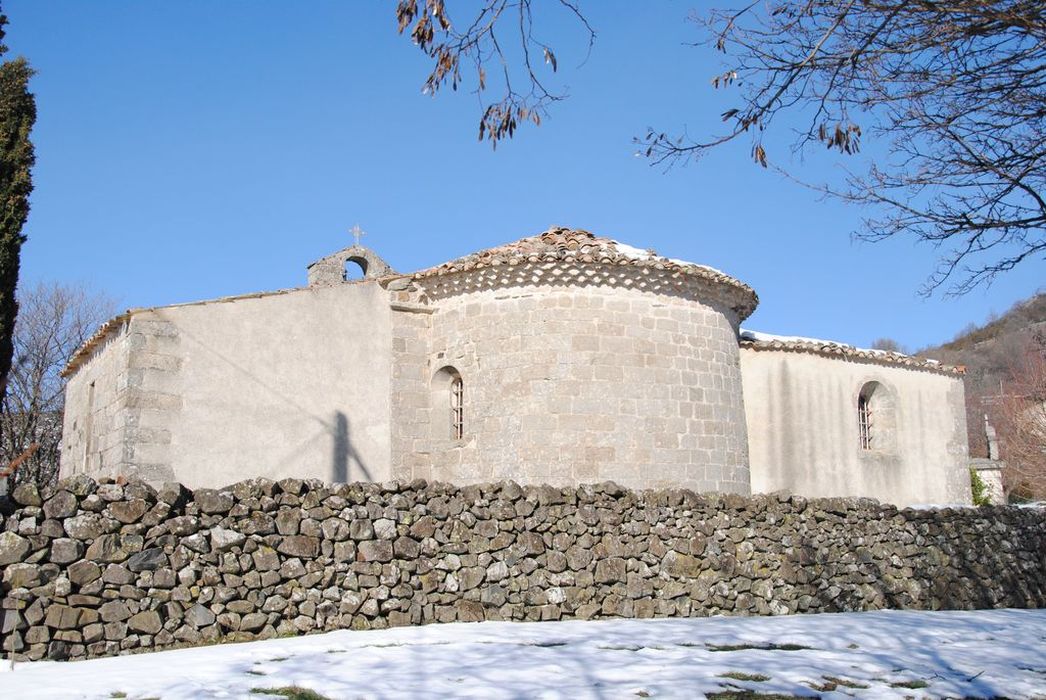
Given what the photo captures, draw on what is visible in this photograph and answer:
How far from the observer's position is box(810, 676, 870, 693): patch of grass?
21.6 ft

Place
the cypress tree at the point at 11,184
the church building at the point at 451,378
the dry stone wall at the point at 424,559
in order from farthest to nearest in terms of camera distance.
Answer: the cypress tree at the point at 11,184, the church building at the point at 451,378, the dry stone wall at the point at 424,559

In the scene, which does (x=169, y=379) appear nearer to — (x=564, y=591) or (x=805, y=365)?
(x=564, y=591)

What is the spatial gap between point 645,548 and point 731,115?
18.1ft

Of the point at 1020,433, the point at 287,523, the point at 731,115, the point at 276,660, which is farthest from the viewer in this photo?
the point at 1020,433

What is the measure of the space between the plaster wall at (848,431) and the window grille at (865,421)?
4.5 inches

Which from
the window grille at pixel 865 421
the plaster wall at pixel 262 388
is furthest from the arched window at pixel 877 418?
the plaster wall at pixel 262 388

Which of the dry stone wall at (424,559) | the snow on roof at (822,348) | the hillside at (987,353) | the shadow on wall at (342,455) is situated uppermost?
the hillside at (987,353)

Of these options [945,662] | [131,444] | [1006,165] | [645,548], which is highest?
[1006,165]

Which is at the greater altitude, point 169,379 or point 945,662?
point 169,379

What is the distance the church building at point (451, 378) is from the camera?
12531mm

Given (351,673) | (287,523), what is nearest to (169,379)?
(287,523)

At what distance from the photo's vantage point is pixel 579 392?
44.2 feet

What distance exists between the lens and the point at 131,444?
39.2 ft

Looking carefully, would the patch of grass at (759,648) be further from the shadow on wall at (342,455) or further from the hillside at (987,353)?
the hillside at (987,353)
